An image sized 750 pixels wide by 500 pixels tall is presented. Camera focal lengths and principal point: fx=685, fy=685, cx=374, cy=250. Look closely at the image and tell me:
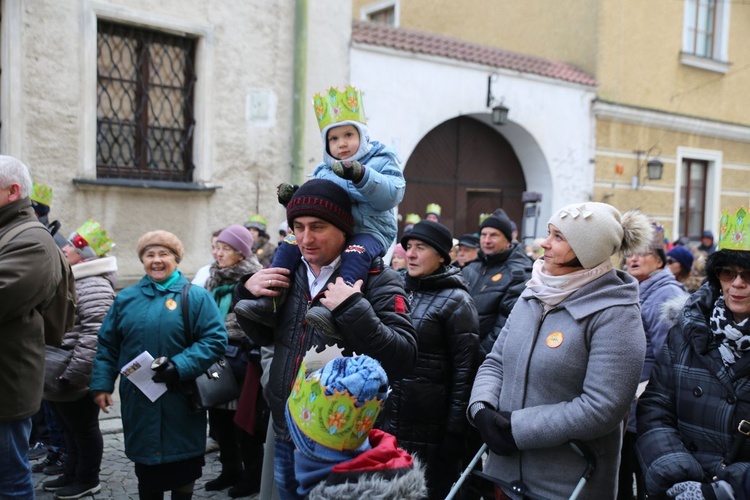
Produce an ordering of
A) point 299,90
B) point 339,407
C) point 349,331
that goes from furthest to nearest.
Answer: point 299,90 → point 349,331 → point 339,407

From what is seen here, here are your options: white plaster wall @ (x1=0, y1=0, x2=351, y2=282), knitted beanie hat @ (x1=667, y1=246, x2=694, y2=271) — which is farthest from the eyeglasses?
white plaster wall @ (x1=0, y1=0, x2=351, y2=282)

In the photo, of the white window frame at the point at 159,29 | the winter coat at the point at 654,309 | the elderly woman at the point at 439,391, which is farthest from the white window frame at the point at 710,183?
the elderly woman at the point at 439,391

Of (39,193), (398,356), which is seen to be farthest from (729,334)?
(39,193)

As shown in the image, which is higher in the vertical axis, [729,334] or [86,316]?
[729,334]

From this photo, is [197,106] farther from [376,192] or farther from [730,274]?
[730,274]

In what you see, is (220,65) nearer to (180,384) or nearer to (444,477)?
(180,384)

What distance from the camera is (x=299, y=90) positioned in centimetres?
975

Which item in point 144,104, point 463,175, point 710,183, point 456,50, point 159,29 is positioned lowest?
point 463,175

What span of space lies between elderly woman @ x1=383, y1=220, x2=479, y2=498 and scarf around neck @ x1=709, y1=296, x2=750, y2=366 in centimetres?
139

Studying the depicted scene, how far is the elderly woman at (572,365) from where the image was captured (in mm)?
2611

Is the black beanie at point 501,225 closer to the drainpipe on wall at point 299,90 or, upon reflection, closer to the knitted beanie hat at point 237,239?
the knitted beanie hat at point 237,239

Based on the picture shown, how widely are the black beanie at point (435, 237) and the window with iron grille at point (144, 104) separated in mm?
5717

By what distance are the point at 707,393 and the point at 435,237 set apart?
1780mm

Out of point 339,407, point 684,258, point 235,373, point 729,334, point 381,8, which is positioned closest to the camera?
point 339,407
